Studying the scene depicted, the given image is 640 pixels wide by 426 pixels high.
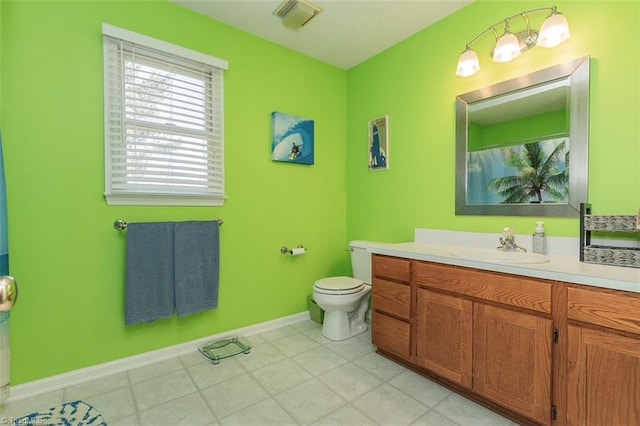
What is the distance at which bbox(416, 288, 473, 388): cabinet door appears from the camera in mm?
1604

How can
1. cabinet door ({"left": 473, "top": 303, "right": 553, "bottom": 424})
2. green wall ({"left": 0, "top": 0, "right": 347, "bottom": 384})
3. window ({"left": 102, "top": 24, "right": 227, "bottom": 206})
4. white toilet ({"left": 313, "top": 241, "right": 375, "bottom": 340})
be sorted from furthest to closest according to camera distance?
white toilet ({"left": 313, "top": 241, "right": 375, "bottom": 340})
window ({"left": 102, "top": 24, "right": 227, "bottom": 206})
green wall ({"left": 0, "top": 0, "right": 347, "bottom": 384})
cabinet door ({"left": 473, "top": 303, "right": 553, "bottom": 424})

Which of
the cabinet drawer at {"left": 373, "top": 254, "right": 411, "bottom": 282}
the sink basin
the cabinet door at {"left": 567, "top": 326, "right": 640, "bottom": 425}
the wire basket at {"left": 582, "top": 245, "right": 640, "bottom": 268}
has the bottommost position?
the cabinet door at {"left": 567, "top": 326, "right": 640, "bottom": 425}

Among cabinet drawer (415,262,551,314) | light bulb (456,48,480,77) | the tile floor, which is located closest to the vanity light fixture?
light bulb (456,48,480,77)

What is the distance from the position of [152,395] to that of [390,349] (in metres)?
1.46

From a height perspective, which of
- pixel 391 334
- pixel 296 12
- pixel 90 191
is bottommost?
pixel 391 334

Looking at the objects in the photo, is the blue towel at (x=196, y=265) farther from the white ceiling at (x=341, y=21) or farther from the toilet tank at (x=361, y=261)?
the white ceiling at (x=341, y=21)

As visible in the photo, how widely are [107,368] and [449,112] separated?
2.88 meters

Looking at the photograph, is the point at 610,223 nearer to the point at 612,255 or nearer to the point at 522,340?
the point at 612,255

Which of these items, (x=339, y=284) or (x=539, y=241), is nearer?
(x=539, y=241)

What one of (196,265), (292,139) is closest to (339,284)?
(196,265)

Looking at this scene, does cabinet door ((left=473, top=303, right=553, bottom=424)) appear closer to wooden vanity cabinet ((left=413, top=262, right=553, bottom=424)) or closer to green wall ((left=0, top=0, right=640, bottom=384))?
wooden vanity cabinet ((left=413, top=262, right=553, bottom=424))

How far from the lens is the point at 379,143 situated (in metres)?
2.72

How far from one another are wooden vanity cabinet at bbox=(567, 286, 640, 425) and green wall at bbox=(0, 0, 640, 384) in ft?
2.00

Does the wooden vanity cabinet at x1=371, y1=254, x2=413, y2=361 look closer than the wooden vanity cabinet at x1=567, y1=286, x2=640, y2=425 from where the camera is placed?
No
